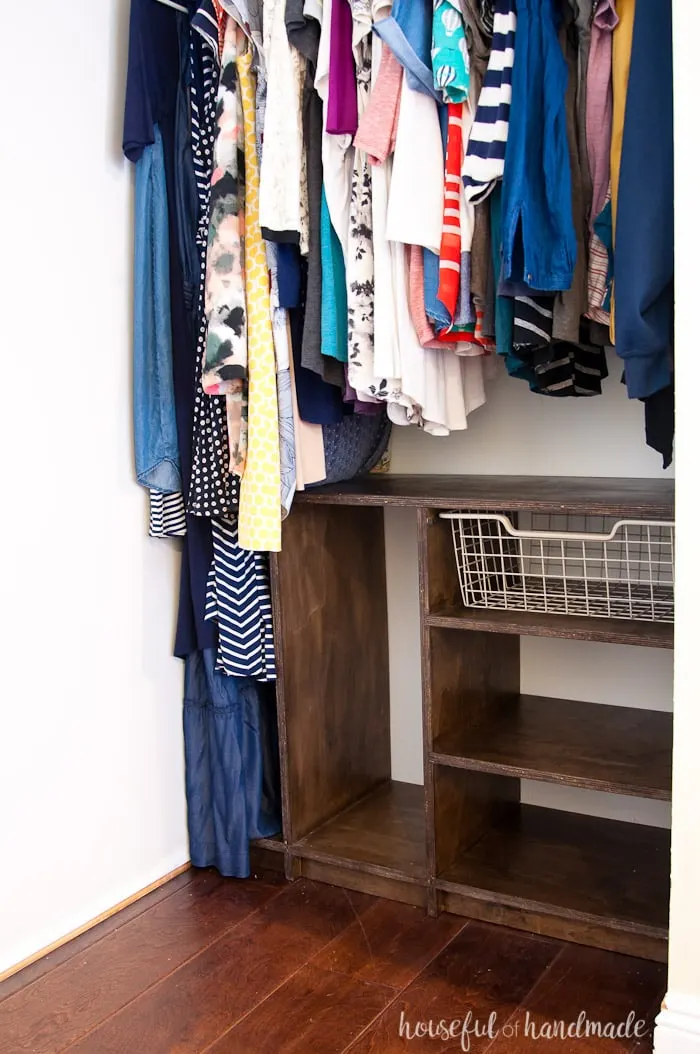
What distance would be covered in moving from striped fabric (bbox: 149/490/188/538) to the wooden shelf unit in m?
0.25

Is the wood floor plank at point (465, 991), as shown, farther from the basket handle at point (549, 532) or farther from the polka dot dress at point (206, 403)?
the polka dot dress at point (206, 403)

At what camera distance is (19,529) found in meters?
2.00

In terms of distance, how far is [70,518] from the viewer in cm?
210

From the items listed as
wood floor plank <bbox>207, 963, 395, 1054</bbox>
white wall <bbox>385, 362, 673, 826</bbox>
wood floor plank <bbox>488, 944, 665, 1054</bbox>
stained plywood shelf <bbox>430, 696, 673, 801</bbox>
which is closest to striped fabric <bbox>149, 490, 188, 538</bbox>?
white wall <bbox>385, 362, 673, 826</bbox>

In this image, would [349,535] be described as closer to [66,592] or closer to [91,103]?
[66,592]

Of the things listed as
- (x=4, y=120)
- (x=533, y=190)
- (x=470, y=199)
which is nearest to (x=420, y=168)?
(x=470, y=199)

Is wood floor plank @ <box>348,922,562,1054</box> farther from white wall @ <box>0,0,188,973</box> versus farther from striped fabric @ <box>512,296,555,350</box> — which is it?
striped fabric @ <box>512,296,555,350</box>

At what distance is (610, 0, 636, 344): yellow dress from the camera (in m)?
1.64

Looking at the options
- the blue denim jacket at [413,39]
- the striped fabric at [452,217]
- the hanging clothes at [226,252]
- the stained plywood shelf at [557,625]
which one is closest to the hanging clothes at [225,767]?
the stained plywood shelf at [557,625]

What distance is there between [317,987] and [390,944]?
196 millimetres

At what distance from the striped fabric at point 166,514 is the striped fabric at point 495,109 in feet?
3.14

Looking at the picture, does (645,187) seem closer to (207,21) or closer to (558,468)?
(558,468)

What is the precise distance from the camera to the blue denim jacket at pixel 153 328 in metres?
2.18

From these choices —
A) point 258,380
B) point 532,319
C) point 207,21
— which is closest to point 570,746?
point 532,319
